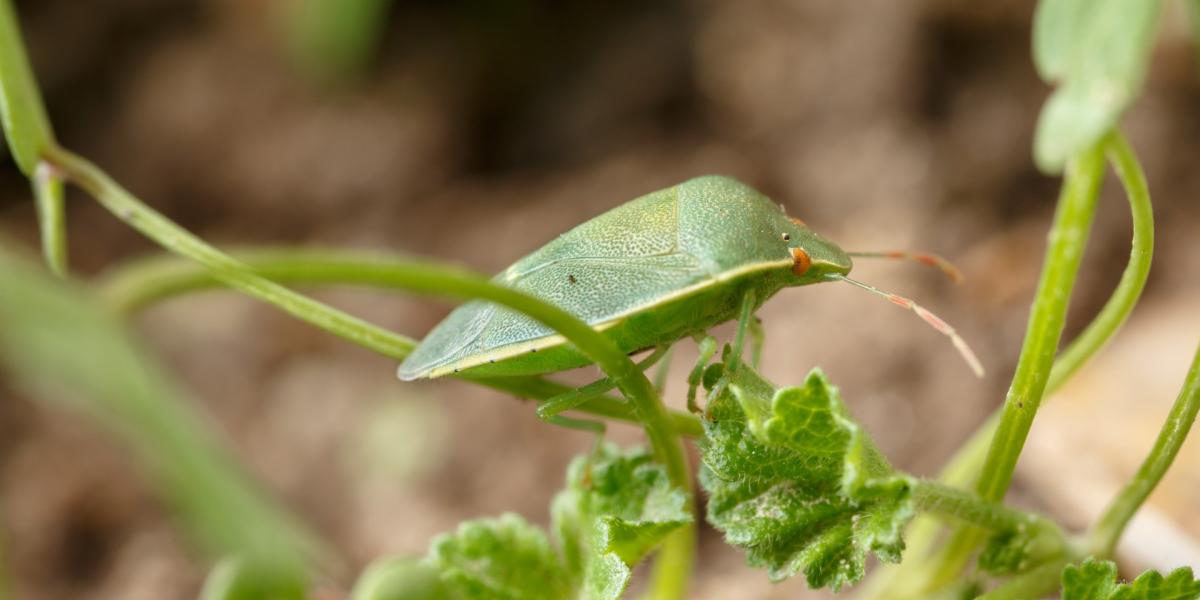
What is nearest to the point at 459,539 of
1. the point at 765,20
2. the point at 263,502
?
the point at 263,502

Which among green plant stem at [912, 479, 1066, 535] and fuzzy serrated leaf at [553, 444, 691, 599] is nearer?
green plant stem at [912, 479, 1066, 535]

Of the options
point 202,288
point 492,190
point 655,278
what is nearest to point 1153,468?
point 655,278

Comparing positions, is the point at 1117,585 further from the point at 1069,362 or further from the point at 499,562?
the point at 499,562

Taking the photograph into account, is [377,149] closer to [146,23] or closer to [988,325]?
[146,23]

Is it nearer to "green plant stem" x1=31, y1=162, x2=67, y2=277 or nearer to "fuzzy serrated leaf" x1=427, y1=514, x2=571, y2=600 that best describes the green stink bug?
"fuzzy serrated leaf" x1=427, y1=514, x2=571, y2=600

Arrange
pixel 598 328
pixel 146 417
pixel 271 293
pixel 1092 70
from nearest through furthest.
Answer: pixel 146 417
pixel 1092 70
pixel 598 328
pixel 271 293

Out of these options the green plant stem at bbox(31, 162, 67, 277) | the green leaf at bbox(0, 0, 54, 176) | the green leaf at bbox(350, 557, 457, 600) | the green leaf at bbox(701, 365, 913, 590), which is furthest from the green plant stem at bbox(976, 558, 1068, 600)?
the green leaf at bbox(0, 0, 54, 176)
